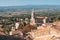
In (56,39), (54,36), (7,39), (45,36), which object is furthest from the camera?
(7,39)

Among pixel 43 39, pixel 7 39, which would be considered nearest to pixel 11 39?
pixel 7 39

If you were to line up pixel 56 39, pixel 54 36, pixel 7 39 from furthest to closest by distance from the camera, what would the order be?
1. pixel 7 39
2. pixel 54 36
3. pixel 56 39

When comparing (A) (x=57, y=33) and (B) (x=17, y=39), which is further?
(B) (x=17, y=39)

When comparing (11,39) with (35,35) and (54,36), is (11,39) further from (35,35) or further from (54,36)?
(54,36)

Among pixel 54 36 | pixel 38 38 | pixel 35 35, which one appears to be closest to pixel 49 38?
pixel 54 36

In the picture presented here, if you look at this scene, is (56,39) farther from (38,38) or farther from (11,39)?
(11,39)

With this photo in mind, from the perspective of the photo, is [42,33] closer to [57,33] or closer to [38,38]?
[38,38]

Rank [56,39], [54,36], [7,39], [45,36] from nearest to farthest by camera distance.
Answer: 1. [56,39]
2. [54,36]
3. [45,36]
4. [7,39]

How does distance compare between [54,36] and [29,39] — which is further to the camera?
[29,39]
